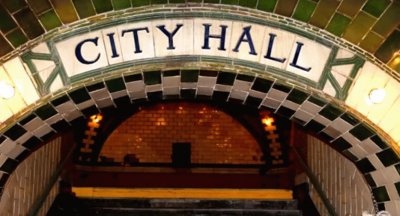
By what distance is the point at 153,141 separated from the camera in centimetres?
952

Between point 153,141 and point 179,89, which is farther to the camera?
point 153,141

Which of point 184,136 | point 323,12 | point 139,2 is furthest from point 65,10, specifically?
point 184,136

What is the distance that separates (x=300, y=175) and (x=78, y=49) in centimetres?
497

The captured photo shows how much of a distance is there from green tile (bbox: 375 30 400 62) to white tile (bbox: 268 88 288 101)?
27.3 inches

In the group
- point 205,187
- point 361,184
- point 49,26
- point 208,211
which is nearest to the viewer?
point 49,26

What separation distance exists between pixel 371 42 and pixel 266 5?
747 millimetres

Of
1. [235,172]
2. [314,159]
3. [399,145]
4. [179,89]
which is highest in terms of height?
[235,172]

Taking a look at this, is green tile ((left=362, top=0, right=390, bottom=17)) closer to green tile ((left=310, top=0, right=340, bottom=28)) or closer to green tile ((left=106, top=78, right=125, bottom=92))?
green tile ((left=310, top=0, right=340, bottom=28))

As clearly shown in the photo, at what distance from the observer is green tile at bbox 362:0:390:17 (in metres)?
4.04

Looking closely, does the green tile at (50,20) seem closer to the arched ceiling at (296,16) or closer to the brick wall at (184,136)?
the arched ceiling at (296,16)

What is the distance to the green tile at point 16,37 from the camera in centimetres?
396

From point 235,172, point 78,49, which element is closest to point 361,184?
point 78,49

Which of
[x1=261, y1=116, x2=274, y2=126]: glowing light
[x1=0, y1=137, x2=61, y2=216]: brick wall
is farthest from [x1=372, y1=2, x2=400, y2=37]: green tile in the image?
[x1=261, y1=116, x2=274, y2=126]: glowing light

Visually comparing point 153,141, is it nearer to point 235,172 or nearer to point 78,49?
point 235,172
